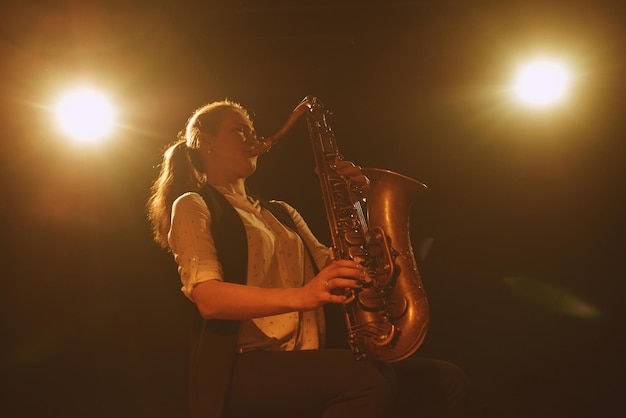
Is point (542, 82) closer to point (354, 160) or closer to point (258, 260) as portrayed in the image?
point (354, 160)

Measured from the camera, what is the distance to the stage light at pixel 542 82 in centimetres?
344

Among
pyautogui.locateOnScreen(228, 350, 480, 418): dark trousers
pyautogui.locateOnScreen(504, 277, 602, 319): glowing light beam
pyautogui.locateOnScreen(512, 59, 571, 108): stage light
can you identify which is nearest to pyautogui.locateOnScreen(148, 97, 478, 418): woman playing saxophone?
pyautogui.locateOnScreen(228, 350, 480, 418): dark trousers

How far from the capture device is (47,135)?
340 centimetres

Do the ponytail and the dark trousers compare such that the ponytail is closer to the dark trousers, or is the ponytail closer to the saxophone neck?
the saxophone neck

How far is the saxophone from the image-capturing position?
190 centimetres

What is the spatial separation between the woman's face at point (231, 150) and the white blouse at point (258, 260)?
129mm

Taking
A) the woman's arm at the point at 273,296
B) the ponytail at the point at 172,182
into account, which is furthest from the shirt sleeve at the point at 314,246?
the woman's arm at the point at 273,296

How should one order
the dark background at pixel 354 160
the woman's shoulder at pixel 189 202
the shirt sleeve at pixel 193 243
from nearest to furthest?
the shirt sleeve at pixel 193 243 < the woman's shoulder at pixel 189 202 < the dark background at pixel 354 160

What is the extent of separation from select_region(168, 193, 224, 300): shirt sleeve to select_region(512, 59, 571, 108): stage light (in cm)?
228

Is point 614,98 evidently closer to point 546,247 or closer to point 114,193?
point 546,247

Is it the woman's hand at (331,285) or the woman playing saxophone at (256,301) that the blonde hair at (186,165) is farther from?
the woman's hand at (331,285)

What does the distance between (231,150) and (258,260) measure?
0.54 metres

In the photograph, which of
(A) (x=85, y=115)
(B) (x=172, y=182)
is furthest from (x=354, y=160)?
(A) (x=85, y=115)

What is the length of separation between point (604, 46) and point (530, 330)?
5.48 feet
